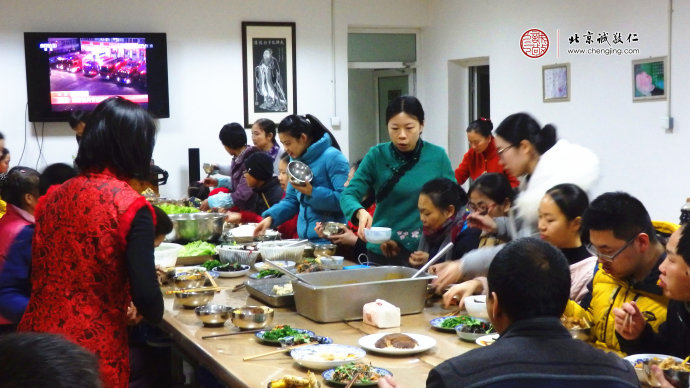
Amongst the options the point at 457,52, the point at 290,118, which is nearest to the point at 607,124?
the point at 457,52

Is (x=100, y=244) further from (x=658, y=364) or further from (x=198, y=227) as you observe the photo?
(x=198, y=227)

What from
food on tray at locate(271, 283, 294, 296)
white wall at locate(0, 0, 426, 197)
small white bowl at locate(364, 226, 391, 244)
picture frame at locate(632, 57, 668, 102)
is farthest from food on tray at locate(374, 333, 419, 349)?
white wall at locate(0, 0, 426, 197)

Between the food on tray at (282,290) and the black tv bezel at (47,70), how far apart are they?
470 centimetres

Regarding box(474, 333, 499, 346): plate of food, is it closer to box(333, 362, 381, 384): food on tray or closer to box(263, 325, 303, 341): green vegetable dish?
box(333, 362, 381, 384): food on tray

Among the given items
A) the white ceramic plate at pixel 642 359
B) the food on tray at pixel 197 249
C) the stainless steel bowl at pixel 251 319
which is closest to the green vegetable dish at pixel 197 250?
the food on tray at pixel 197 249

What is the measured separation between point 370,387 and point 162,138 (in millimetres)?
6514

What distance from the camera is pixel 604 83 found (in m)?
6.18

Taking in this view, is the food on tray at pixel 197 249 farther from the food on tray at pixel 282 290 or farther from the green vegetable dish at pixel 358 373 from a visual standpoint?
the green vegetable dish at pixel 358 373

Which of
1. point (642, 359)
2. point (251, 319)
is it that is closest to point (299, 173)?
point (251, 319)

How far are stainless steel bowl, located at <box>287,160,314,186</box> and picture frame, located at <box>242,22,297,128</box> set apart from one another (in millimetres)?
4084

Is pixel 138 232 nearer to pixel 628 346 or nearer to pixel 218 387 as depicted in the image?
pixel 218 387

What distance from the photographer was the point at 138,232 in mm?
2111

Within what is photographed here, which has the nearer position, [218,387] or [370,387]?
[370,387]

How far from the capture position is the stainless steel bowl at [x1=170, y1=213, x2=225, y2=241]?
14.4 ft
